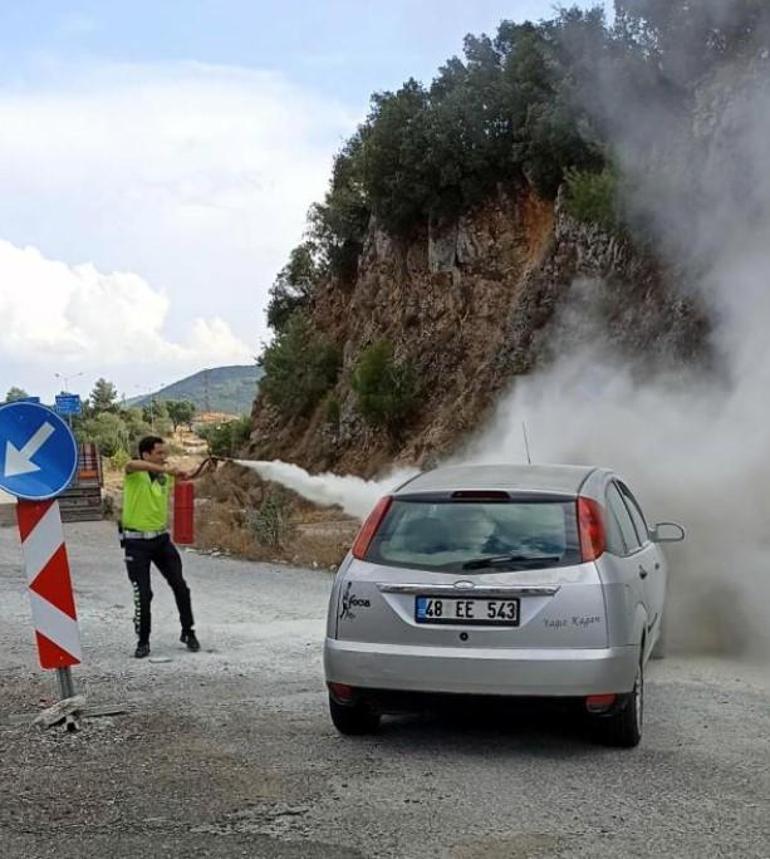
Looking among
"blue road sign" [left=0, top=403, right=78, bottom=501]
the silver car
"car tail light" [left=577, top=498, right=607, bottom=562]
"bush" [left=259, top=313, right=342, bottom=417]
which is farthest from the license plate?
"bush" [left=259, top=313, right=342, bottom=417]

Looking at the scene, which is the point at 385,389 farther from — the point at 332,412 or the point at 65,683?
the point at 65,683

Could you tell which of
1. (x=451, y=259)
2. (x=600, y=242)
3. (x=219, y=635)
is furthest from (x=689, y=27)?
(x=219, y=635)

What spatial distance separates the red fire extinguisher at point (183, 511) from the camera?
8.69 meters

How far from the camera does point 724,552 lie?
9.54 m

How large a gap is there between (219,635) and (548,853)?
5.34 m

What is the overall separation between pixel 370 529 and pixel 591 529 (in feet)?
3.96

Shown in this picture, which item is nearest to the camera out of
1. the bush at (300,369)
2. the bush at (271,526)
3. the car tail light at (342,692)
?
the car tail light at (342,692)

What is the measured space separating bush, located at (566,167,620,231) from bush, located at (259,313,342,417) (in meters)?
14.9

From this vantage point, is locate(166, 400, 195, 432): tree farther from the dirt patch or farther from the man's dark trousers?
the man's dark trousers

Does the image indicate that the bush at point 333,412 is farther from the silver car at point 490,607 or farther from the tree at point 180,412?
the tree at point 180,412

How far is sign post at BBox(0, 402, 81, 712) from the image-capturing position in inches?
236

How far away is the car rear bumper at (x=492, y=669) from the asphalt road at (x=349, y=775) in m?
0.40

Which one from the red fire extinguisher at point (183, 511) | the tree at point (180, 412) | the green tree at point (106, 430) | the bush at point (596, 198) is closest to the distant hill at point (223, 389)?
the tree at point (180, 412)

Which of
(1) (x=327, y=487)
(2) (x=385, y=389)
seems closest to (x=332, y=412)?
(2) (x=385, y=389)
